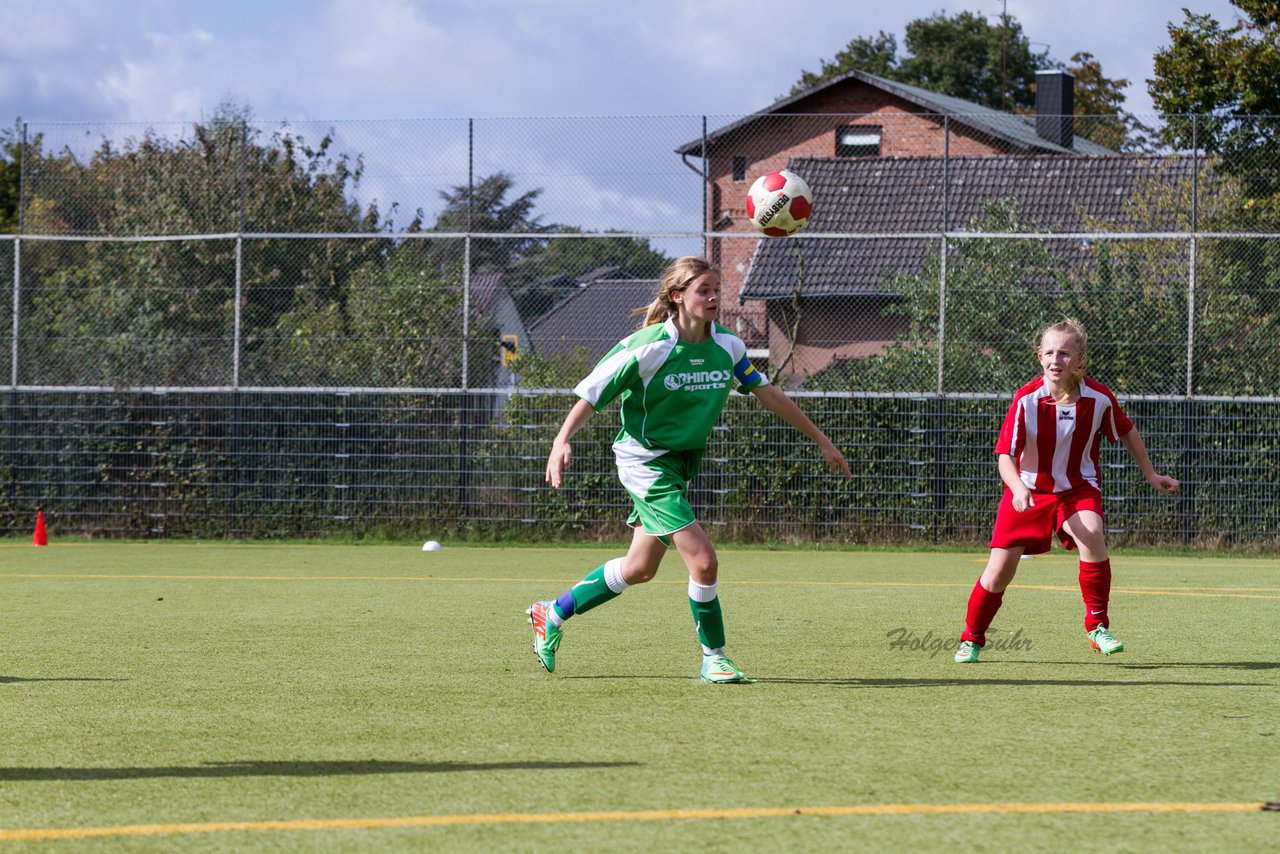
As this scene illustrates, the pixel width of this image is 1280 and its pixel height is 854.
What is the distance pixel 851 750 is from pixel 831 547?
990cm

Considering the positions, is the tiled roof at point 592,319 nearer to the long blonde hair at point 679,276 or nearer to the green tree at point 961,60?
the long blonde hair at point 679,276

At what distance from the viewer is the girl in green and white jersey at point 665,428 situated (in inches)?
244

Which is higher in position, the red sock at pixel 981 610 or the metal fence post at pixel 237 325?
the metal fence post at pixel 237 325

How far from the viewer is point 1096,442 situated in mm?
6910

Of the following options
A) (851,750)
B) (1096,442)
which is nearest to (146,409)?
(1096,442)

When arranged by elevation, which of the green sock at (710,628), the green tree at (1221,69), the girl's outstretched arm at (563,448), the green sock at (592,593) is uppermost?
the green tree at (1221,69)

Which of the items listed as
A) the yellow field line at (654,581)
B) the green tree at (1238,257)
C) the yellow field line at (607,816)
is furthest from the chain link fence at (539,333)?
the yellow field line at (607,816)

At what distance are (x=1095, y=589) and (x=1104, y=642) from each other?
11.1 inches

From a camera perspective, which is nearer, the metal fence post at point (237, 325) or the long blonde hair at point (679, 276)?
the long blonde hair at point (679, 276)

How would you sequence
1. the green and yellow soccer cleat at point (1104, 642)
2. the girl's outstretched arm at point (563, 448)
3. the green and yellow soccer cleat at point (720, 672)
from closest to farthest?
the green and yellow soccer cleat at point (720, 672) → the girl's outstretched arm at point (563, 448) → the green and yellow soccer cleat at point (1104, 642)

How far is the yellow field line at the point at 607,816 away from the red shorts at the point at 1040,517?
2953 mm

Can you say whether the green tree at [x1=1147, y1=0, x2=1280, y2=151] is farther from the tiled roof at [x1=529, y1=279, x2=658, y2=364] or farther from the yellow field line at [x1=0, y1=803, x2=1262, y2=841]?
the yellow field line at [x1=0, y1=803, x2=1262, y2=841]

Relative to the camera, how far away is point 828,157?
23531 mm

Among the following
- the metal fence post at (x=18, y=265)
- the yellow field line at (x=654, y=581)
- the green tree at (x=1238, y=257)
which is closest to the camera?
the yellow field line at (x=654, y=581)
